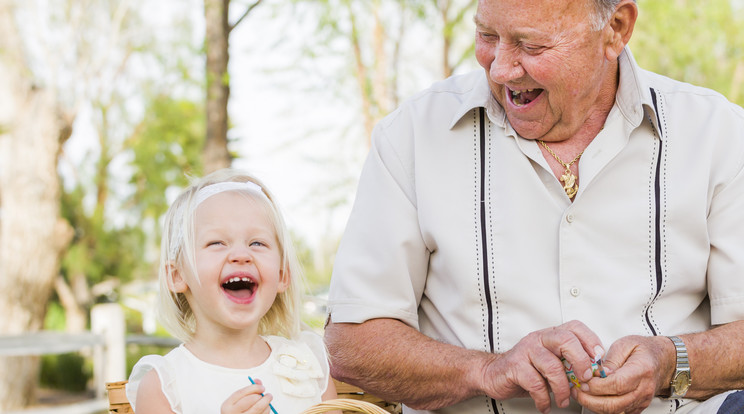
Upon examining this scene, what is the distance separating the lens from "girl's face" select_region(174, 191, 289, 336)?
73.7 inches

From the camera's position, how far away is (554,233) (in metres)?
2.03

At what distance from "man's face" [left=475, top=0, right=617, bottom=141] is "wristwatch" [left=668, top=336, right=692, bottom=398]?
0.62m

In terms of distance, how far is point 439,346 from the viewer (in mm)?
2012

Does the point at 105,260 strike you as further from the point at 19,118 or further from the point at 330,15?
the point at 330,15

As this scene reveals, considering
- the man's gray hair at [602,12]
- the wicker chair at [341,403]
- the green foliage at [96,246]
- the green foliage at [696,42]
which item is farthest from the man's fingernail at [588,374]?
the green foliage at [96,246]

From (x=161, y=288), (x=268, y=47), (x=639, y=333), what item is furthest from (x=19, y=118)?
(x=639, y=333)

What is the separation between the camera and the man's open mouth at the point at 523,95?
81.7 inches

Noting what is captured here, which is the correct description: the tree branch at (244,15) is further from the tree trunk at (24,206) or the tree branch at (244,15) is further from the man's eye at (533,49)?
the tree trunk at (24,206)

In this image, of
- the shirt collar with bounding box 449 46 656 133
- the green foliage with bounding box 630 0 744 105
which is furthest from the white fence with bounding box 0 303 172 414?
the green foliage with bounding box 630 0 744 105

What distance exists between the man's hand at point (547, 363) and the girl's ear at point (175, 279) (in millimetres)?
786

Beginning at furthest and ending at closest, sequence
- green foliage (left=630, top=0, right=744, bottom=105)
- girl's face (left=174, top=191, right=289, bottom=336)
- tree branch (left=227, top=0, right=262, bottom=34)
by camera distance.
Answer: green foliage (left=630, top=0, right=744, bottom=105) < tree branch (left=227, top=0, right=262, bottom=34) < girl's face (left=174, top=191, right=289, bottom=336)

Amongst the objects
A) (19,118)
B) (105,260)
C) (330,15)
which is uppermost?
(330,15)

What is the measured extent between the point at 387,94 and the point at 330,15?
1762 mm

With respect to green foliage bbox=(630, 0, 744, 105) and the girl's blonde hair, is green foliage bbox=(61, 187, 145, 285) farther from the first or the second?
the girl's blonde hair
